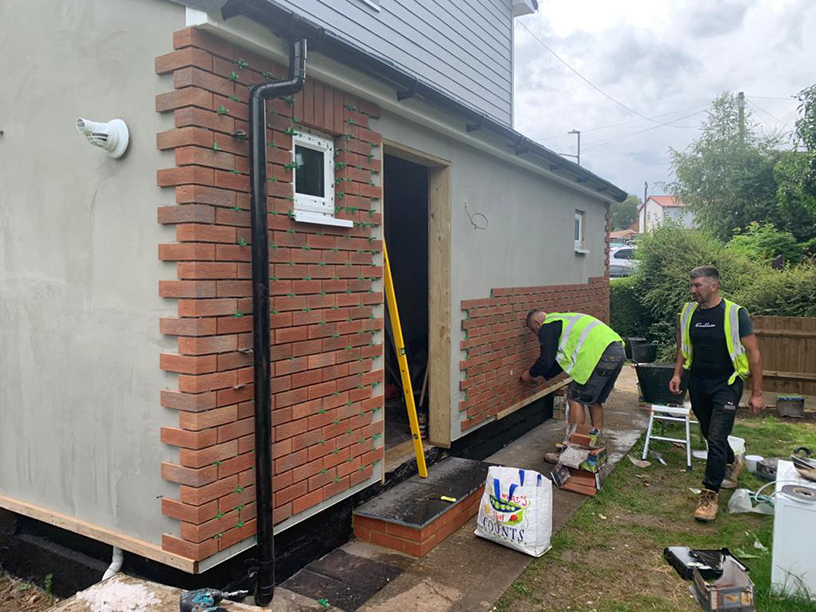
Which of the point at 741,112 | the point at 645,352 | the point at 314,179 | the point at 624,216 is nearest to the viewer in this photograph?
the point at 314,179

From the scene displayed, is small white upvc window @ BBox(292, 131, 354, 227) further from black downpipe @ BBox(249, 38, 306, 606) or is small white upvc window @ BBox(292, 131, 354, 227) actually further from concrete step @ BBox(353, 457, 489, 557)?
concrete step @ BBox(353, 457, 489, 557)

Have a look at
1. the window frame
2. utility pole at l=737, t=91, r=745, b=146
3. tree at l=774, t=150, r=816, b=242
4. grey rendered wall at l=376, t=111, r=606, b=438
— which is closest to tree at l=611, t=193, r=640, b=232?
utility pole at l=737, t=91, r=745, b=146

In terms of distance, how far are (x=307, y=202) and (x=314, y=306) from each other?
66 centimetres

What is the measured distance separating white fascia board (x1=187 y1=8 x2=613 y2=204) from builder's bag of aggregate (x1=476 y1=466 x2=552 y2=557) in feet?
9.23

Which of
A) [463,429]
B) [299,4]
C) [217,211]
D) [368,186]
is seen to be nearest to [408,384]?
[463,429]

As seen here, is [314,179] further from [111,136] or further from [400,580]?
[400,580]

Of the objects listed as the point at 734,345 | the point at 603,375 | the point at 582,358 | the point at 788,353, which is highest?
the point at 734,345

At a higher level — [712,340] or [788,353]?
[712,340]

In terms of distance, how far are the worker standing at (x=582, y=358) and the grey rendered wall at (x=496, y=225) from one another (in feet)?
2.60

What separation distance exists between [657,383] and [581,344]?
7.18 ft

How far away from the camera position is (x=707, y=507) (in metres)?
4.68

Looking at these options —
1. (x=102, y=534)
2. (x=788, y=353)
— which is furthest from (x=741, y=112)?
(x=102, y=534)

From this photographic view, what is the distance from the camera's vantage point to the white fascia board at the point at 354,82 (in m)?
2.88

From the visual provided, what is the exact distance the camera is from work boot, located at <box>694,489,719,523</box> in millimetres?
4617
